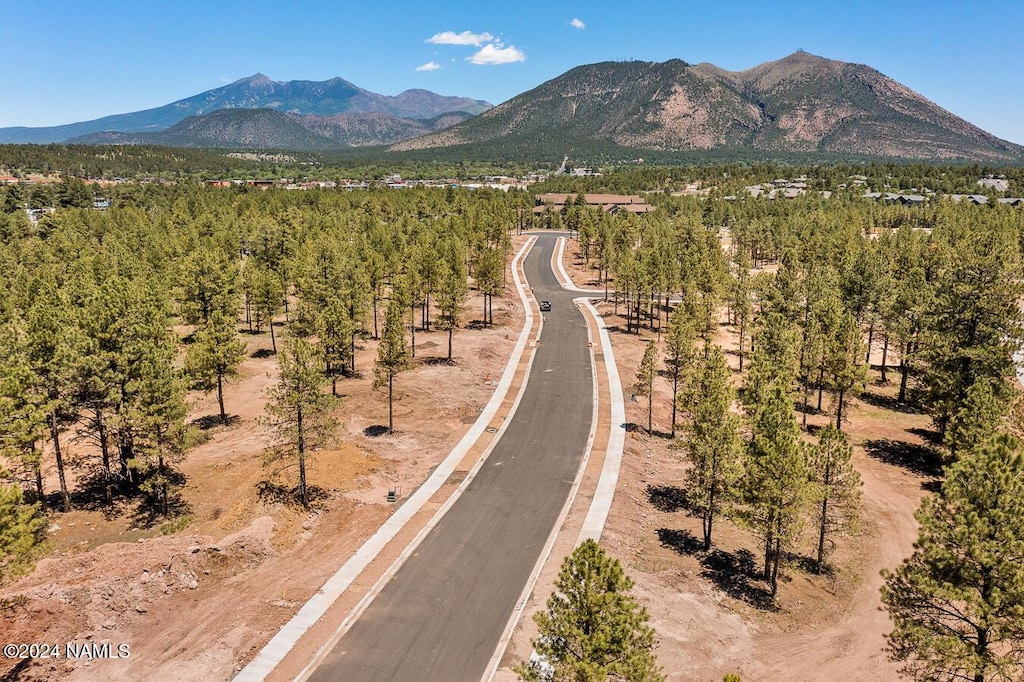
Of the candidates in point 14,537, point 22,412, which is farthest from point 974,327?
point 22,412

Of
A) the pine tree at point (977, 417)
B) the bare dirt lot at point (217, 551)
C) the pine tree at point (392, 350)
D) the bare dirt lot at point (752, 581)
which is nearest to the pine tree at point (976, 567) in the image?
the bare dirt lot at point (752, 581)

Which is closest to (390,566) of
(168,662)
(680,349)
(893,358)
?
(168,662)

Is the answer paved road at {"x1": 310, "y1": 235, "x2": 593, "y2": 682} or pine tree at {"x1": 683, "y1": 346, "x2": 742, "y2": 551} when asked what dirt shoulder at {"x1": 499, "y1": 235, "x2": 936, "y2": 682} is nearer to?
paved road at {"x1": 310, "y1": 235, "x2": 593, "y2": 682}

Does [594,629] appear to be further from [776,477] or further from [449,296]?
[449,296]

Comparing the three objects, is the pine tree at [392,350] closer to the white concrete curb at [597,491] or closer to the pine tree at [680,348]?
the white concrete curb at [597,491]

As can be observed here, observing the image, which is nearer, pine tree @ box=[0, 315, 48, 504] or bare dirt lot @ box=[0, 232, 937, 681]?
bare dirt lot @ box=[0, 232, 937, 681]

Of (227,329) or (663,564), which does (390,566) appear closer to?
(663,564)

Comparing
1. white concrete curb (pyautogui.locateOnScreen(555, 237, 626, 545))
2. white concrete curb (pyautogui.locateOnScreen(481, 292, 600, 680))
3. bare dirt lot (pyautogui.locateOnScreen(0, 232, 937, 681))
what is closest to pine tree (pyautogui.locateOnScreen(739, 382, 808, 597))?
bare dirt lot (pyautogui.locateOnScreen(0, 232, 937, 681))
